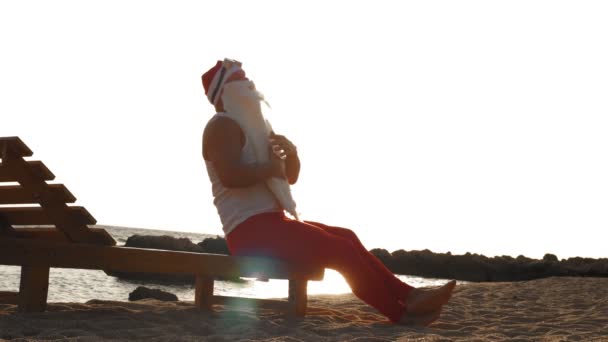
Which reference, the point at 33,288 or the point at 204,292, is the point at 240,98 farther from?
the point at 33,288

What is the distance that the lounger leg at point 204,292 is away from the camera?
5199mm

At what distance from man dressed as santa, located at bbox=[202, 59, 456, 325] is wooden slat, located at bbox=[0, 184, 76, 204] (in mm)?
1000

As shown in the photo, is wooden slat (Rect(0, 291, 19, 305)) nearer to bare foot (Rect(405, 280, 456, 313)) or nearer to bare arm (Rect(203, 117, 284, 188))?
bare arm (Rect(203, 117, 284, 188))

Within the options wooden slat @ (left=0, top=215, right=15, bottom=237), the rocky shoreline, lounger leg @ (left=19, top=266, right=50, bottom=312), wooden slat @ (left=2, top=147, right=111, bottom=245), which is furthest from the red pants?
the rocky shoreline

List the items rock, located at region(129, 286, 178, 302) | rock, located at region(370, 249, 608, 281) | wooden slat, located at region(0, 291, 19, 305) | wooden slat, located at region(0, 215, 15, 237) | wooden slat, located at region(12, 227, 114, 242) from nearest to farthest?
wooden slat, located at region(12, 227, 114, 242) < wooden slat, located at region(0, 215, 15, 237) < wooden slat, located at region(0, 291, 19, 305) < rock, located at region(129, 286, 178, 302) < rock, located at region(370, 249, 608, 281)

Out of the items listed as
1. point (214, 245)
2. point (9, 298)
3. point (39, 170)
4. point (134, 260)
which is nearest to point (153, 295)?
point (9, 298)

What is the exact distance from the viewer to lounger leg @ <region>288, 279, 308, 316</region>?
5.32 metres

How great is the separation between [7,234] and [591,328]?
4.78 metres

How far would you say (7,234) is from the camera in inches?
210

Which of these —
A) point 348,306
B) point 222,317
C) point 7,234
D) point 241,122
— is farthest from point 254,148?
Answer: point 348,306

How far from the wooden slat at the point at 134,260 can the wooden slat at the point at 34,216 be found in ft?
0.74

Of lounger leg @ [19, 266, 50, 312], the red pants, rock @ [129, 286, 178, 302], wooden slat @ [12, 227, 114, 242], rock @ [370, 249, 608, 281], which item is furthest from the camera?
rock @ [370, 249, 608, 281]

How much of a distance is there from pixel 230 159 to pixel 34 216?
164 centimetres

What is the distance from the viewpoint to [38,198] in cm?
464
